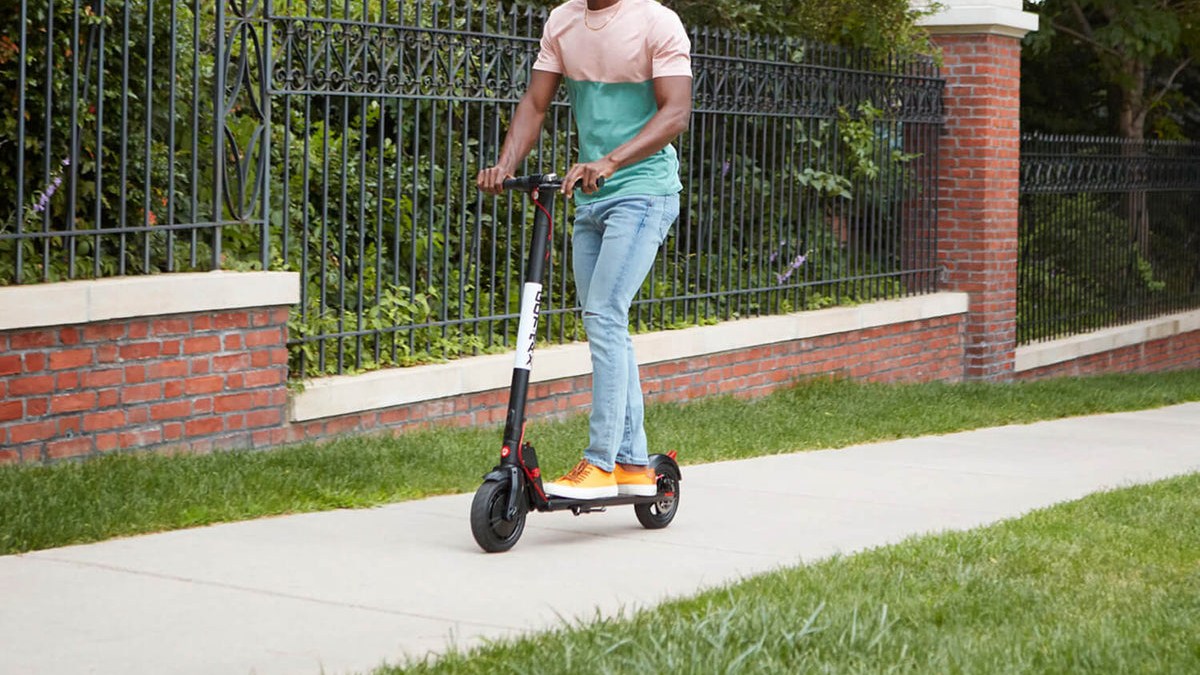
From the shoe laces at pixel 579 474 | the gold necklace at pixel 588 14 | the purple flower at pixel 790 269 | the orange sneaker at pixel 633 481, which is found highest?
the gold necklace at pixel 588 14

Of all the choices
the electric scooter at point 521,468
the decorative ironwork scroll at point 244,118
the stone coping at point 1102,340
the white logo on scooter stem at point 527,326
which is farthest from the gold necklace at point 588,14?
the stone coping at point 1102,340

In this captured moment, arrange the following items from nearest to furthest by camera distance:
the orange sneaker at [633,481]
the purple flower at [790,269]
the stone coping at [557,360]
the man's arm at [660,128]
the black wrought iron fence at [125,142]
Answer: the man's arm at [660,128] → the orange sneaker at [633,481] → the black wrought iron fence at [125,142] → the stone coping at [557,360] → the purple flower at [790,269]

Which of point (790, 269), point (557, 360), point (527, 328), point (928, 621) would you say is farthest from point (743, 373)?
point (928, 621)

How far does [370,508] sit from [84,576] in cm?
150

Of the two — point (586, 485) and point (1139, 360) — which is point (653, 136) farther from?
point (1139, 360)

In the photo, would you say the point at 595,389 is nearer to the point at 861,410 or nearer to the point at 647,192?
the point at 647,192

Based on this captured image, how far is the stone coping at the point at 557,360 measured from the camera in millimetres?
7762

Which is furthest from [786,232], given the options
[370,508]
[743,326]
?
[370,508]

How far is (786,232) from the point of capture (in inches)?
461

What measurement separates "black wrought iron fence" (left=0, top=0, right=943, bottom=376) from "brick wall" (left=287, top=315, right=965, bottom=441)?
0.29m

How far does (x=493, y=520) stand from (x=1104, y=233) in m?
12.0

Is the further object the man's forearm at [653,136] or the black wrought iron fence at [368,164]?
the black wrought iron fence at [368,164]

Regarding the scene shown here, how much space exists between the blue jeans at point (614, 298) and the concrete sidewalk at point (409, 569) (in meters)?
0.39

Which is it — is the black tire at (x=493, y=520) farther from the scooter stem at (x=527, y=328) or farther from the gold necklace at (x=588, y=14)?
the gold necklace at (x=588, y=14)
